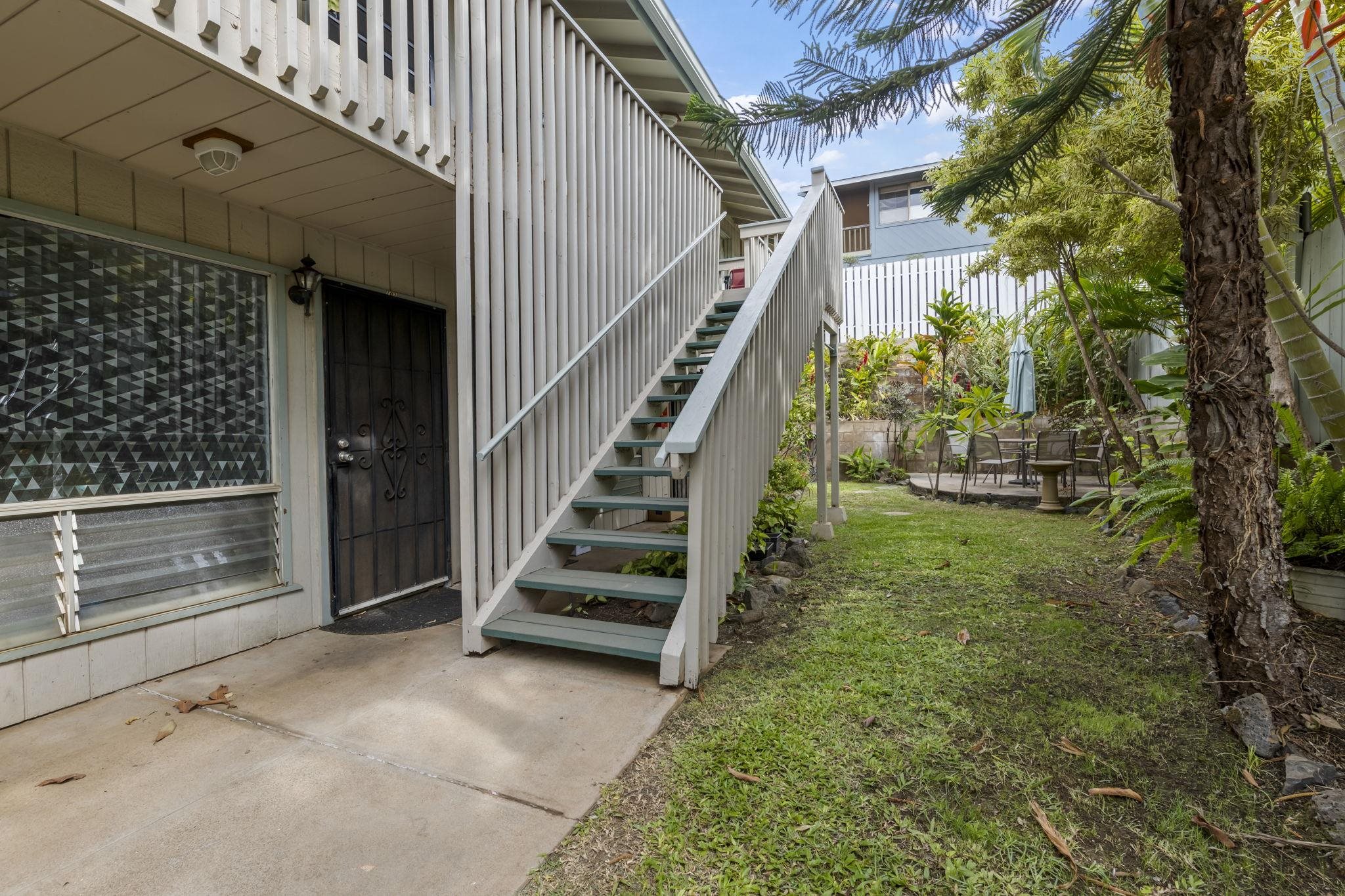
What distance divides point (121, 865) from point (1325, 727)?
3.37 metres

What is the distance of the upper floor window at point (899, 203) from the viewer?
1694 cm

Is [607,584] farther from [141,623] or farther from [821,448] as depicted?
[821,448]

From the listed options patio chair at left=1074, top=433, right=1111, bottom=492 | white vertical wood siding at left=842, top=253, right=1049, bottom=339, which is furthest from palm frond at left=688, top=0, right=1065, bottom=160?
white vertical wood siding at left=842, top=253, right=1049, bottom=339

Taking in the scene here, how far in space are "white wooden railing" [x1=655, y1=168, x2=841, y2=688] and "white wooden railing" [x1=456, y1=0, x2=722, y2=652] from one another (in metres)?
0.94

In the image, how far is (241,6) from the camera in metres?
1.97

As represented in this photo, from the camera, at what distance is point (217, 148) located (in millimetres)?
2395

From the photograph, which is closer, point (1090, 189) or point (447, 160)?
point (447, 160)

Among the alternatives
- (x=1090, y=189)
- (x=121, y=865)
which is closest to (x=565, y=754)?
(x=121, y=865)

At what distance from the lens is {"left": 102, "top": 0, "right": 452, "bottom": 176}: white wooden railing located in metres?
1.84

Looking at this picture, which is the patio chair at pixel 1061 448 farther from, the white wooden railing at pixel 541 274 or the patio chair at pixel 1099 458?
the white wooden railing at pixel 541 274

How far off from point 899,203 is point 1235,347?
17.2 meters

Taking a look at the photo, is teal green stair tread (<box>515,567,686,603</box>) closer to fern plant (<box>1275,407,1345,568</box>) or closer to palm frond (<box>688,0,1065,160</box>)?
palm frond (<box>688,0,1065,160</box>)

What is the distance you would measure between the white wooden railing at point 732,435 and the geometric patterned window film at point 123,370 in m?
2.27

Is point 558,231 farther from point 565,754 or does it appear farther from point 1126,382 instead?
point 1126,382
